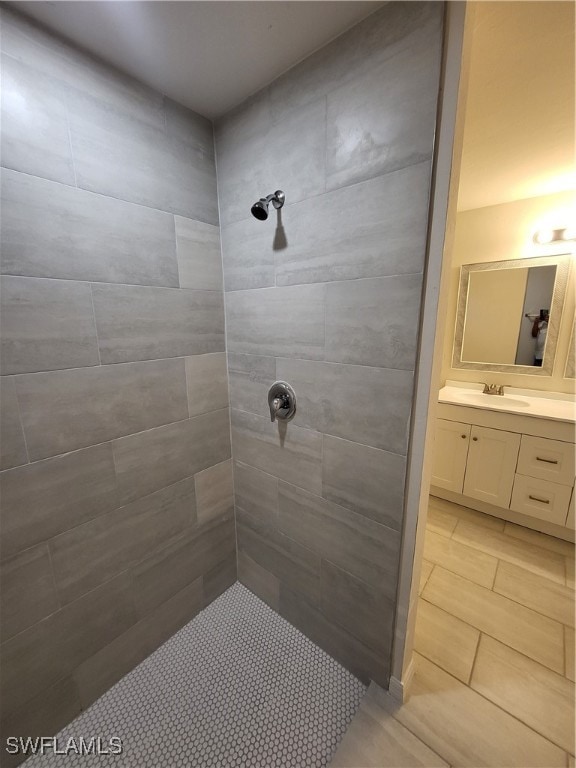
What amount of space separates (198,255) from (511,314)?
7.66 ft

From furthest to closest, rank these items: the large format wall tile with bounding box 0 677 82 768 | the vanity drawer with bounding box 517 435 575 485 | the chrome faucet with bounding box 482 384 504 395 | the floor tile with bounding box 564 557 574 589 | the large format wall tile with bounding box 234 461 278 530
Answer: the chrome faucet with bounding box 482 384 504 395 → the vanity drawer with bounding box 517 435 575 485 → the floor tile with bounding box 564 557 574 589 → the large format wall tile with bounding box 234 461 278 530 → the large format wall tile with bounding box 0 677 82 768

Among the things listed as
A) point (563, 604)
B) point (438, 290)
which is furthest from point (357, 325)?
point (563, 604)

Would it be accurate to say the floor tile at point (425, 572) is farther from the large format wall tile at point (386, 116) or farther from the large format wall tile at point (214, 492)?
the large format wall tile at point (386, 116)

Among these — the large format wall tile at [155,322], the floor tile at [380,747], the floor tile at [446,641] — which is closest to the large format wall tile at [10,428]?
the large format wall tile at [155,322]

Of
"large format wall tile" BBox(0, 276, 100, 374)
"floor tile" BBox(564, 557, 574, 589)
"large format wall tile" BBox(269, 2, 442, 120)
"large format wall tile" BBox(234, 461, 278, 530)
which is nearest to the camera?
"large format wall tile" BBox(269, 2, 442, 120)

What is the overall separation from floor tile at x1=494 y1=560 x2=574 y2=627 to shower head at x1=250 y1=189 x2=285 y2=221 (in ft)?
7.26

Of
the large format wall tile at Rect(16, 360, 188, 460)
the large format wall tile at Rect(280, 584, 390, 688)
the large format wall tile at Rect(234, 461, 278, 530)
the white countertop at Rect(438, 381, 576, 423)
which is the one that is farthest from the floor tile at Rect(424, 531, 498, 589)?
the large format wall tile at Rect(16, 360, 188, 460)

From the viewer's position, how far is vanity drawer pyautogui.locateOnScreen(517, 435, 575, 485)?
1789 mm

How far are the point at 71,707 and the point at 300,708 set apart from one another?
86 cm

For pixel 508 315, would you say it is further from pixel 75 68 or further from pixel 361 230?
pixel 75 68

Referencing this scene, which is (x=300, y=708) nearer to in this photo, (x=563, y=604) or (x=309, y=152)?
(x=563, y=604)

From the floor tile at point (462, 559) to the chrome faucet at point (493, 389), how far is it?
116cm

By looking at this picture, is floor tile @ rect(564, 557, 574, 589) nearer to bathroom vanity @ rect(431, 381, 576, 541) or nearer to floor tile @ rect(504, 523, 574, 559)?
floor tile @ rect(504, 523, 574, 559)

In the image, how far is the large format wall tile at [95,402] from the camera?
91 centimetres
